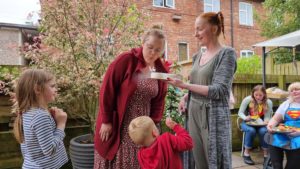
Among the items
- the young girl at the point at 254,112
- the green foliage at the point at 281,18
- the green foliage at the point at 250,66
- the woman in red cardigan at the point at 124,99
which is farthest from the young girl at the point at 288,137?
the green foliage at the point at 281,18

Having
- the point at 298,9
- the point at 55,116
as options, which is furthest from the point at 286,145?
the point at 298,9

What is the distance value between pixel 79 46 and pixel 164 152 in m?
1.87

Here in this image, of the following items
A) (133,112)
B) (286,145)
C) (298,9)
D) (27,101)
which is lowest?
(286,145)

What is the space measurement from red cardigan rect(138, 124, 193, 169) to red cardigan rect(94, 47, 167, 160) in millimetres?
365

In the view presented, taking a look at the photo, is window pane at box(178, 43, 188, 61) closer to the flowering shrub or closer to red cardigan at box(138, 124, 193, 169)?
the flowering shrub

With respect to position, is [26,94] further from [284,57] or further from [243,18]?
[243,18]

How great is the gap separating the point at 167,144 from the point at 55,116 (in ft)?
2.63

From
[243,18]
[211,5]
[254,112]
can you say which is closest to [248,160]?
[254,112]

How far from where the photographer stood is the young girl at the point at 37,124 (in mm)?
1695

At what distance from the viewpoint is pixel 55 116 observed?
1.87 metres

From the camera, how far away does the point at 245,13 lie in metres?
14.7

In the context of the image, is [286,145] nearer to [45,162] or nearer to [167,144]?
[167,144]

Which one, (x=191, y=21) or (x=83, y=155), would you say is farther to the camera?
(x=191, y=21)

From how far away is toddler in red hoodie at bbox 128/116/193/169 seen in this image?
1758 millimetres
